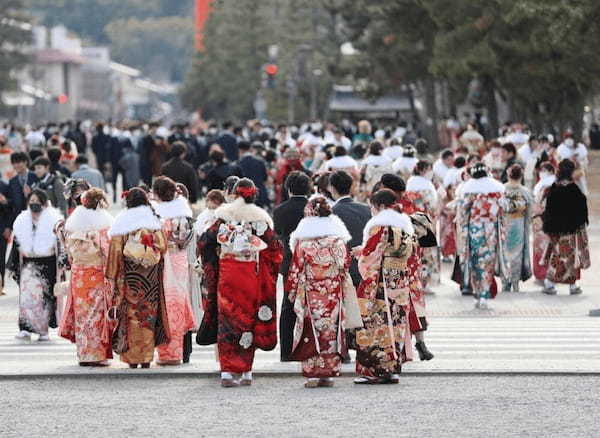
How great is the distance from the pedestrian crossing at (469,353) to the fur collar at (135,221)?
1.13 m

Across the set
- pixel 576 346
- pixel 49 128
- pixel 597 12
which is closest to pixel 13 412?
pixel 576 346

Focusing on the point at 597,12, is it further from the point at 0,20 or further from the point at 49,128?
the point at 0,20

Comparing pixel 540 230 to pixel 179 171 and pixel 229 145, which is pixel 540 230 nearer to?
pixel 179 171

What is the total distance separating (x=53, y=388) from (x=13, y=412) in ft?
3.99

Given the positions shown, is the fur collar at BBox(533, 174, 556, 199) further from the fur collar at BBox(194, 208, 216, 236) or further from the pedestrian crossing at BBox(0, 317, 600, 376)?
the fur collar at BBox(194, 208, 216, 236)

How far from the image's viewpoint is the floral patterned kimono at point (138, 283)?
553 inches

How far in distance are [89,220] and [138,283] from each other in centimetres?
82

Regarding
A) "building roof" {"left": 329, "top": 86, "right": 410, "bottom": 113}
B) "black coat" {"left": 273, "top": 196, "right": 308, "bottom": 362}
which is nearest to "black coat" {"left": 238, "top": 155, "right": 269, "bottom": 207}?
"black coat" {"left": 273, "top": 196, "right": 308, "bottom": 362}

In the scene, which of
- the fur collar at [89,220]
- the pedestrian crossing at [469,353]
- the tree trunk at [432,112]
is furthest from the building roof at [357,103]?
the fur collar at [89,220]

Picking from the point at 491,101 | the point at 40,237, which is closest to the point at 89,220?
the point at 40,237

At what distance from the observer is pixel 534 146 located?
32375 mm

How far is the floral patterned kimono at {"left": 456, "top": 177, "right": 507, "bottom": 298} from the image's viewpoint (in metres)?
19.7

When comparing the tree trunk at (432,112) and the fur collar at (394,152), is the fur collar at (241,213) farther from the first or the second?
the tree trunk at (432,112)

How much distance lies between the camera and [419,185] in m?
21.0
